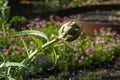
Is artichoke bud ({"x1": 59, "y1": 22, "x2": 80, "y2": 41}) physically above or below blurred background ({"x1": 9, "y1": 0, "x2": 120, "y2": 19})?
above

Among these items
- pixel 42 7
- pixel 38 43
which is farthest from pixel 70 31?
pixel 42 7

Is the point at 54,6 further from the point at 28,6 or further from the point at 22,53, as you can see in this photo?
the point at 22,53

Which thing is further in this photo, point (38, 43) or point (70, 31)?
point (38, 43)

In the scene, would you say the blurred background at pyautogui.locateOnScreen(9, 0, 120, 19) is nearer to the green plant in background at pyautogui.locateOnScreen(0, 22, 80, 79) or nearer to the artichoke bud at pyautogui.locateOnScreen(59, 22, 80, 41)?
the green plant in background at pyautogui.locateOnScreen(0, 22, 80, 79)

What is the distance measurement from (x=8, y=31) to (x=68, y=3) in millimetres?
4662

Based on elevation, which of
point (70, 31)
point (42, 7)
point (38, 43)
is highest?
point (70, 31)

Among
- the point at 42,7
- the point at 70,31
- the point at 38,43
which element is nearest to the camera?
the point at 70,31

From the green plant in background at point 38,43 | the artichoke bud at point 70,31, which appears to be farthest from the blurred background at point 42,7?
the artichoke bud at point 70,31

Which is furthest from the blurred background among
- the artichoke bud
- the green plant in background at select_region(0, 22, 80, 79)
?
the artichoke bud

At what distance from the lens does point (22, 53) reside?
4.77 metres

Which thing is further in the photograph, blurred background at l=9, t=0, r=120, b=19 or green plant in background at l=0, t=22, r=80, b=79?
blurred background at l=9, t=0, r=120, b=19

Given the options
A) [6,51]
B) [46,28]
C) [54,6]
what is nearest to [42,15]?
[54,6]

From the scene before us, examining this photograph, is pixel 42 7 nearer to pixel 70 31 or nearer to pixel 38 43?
pixel 38 43

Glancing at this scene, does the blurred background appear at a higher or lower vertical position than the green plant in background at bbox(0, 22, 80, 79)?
lower
